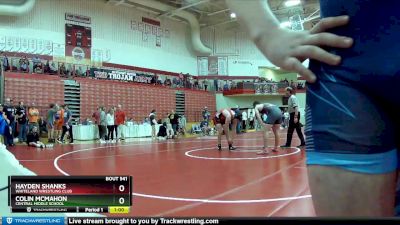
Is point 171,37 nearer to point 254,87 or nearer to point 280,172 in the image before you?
point 254,87

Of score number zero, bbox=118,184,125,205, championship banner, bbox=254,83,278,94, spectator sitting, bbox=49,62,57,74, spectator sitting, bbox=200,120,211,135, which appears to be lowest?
spectator sitting, bbox=200,120,211,135

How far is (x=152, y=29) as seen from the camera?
24.9 meters

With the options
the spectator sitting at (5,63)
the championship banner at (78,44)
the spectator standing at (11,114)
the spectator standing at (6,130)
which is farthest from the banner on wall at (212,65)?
the spectator standing at (6,130)

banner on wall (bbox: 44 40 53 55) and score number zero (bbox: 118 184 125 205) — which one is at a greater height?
banner on wall (bbox: 44 40 53 55)

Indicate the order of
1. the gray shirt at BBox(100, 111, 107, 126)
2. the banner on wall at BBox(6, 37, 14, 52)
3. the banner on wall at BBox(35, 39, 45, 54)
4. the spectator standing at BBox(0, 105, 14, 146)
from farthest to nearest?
the banner on wall at BBox(35, 39, 45, 54)
the banner on wall at BBox(6, 37, 14, 52)
the gray shirt at BBox(100, 111, 107, 126)
the spectator standing at BBox(0, 105, 14, 146)

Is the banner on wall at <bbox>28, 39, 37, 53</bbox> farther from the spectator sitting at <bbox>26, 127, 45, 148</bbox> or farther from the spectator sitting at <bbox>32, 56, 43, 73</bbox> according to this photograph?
the spectator sitting at <bbox>26, 127, 45, 148</bbox>

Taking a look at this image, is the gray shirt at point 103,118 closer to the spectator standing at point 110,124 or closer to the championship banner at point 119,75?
the spectator standing at point 110,124

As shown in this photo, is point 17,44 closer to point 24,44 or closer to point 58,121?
point 24,44

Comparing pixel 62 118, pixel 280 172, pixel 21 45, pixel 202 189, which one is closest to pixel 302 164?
pixel 280 172
